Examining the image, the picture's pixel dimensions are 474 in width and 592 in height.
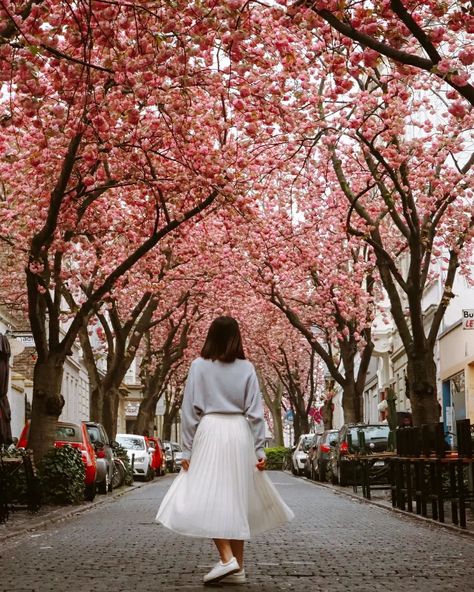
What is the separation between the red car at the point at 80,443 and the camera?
74.7ft

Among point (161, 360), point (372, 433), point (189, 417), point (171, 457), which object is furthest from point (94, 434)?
point (171, 457)

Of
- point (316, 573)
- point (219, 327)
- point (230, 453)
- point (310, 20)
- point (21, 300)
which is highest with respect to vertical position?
point (21, 300)

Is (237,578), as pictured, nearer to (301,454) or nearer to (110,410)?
(110,410)

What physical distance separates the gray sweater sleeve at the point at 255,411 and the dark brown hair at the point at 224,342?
210 mm

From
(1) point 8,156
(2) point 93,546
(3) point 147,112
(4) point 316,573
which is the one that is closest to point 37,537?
(2) point 93,546

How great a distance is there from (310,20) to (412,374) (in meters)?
13.0

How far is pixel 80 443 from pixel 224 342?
52.5 feet

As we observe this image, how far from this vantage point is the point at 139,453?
39469 millimetres

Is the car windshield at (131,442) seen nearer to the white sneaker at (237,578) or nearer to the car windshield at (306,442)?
the car windshield at (306,442)

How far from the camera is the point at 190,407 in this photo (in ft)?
27.2

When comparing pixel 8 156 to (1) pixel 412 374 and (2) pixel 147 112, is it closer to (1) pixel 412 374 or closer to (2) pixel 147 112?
(2) pixel 147 112

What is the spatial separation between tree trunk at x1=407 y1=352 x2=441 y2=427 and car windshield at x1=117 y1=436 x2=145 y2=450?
1896cm

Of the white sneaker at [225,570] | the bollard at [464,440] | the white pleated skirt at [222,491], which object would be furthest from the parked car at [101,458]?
the white sneaker at [225,570]

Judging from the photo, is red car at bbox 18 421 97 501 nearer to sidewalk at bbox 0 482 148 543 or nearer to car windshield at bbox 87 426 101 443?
sidewalk at bbox 0 482 148 543
